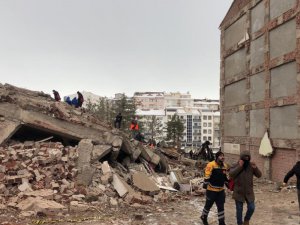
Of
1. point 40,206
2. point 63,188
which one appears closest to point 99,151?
point 63,188

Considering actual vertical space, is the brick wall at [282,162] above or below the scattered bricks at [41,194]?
above

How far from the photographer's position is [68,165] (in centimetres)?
1287

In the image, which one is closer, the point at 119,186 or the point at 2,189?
the point at 2,189

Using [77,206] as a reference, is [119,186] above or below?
above

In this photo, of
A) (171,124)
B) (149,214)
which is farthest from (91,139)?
(171,124)

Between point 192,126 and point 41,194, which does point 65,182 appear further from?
point 192,126

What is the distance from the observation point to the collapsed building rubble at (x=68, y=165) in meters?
11.3

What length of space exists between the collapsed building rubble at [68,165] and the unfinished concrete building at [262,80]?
14.0 ft

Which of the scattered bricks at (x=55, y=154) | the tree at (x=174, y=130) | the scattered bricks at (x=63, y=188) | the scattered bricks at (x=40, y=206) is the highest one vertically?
the tree at (x=174, y=130)

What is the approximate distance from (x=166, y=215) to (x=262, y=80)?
11.3 m

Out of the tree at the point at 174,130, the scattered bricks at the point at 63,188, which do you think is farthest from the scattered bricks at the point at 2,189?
the tree at the point at 174,130

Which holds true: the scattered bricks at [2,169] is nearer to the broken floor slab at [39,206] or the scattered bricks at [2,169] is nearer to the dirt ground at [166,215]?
the broken floor slab at [39,206]

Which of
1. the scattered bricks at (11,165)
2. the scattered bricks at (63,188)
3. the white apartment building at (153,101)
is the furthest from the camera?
the white apartment building at (153,101)

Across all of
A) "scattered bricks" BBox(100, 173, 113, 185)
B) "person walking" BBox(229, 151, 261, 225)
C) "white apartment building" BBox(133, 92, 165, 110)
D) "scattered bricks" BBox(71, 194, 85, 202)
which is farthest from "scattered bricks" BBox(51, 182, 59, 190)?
"white apartment building" BBox(133, 92, 165, 110)
